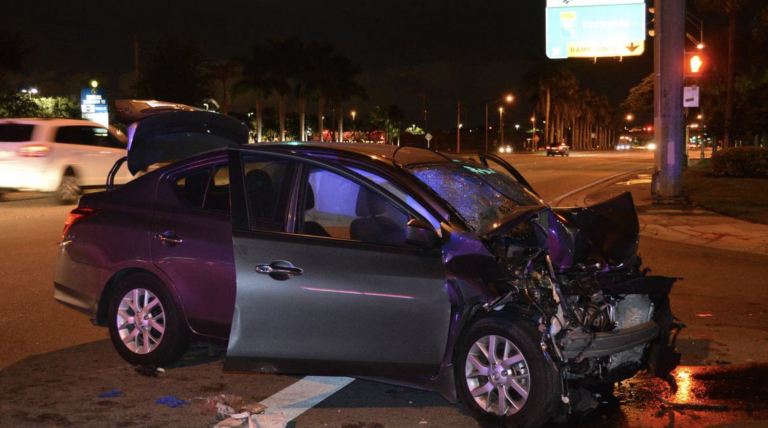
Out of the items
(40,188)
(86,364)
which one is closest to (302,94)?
(40,188)

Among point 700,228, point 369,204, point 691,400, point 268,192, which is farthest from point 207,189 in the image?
point 700,228

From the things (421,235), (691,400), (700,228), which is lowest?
(691,400)

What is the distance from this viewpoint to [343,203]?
542 cm

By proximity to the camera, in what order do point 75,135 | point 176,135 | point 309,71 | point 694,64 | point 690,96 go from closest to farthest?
1. point 176,135
2. point 75,135
3. point 690,96
4. point 694,64
5. point 309,71

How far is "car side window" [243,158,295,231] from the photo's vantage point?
5.36m

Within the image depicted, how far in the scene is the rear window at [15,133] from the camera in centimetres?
1828

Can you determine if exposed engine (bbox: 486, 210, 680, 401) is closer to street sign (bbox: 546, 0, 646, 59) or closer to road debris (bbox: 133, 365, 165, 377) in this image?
road debris (bbox: 133, 365, 165, 377)

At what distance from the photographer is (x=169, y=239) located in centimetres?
577

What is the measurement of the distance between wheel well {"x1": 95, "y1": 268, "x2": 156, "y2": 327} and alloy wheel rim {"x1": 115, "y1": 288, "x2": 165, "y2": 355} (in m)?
0.16

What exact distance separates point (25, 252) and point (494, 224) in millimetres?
8379

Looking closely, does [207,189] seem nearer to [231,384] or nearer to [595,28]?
[231,384]

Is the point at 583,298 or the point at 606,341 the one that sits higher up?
the point at 583,298

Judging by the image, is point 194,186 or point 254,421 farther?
point 194,186

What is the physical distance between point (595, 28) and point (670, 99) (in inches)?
394
